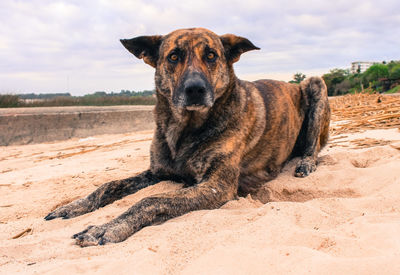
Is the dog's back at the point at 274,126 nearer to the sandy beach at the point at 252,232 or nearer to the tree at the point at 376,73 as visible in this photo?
the sandy beach at the point at 252,232

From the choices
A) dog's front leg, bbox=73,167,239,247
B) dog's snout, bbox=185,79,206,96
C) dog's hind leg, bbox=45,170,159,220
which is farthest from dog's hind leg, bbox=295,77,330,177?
dog's hind leg, bbox=45,170,159,220

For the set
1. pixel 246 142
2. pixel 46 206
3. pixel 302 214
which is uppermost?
pixel 246 142

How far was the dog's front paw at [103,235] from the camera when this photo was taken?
2211mm

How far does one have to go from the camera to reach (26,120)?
8203 mm

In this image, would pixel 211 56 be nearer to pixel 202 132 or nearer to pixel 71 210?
pixel 202 132

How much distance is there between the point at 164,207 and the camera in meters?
2.61

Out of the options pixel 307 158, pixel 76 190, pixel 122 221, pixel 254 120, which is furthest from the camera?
pixel 307 158

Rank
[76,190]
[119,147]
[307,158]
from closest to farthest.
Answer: [76,190] < [307,158] < [119,147]

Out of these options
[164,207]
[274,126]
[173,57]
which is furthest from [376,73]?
[164,207]

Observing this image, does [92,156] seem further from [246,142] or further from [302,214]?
[302,214]

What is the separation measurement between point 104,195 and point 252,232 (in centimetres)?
187

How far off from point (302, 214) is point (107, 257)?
47.3 inches

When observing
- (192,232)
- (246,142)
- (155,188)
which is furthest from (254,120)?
(192,232)

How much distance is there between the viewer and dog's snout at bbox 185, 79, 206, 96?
2986 millimetres
